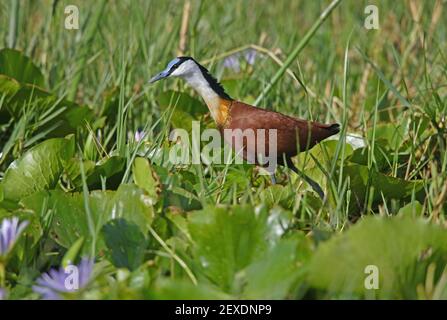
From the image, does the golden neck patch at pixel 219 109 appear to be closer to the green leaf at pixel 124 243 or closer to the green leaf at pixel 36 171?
the green leaf at pixel 36 171

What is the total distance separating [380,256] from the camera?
1.59 m

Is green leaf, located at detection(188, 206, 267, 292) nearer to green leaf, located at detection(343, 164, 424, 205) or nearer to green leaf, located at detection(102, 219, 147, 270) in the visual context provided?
green leaf, located at detection(102, 219, 147, 270)

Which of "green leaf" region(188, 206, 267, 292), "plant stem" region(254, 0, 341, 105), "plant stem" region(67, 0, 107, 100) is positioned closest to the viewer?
"green leaf" region(188, 206, 267, 292)

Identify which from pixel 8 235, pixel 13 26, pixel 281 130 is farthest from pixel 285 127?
pixel 13 26

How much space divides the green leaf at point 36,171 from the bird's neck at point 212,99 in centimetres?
42

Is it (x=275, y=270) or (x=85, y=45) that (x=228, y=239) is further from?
(x=85, y=45)

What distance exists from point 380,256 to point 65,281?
20.7 inches

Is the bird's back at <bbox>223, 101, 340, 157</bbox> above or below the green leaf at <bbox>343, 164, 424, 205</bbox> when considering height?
above

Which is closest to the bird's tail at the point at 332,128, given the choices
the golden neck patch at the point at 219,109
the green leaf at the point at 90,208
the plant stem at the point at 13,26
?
the golden neck patch at the point at 219,109

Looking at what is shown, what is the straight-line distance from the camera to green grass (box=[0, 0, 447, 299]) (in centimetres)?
159

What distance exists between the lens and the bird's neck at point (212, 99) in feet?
7.72

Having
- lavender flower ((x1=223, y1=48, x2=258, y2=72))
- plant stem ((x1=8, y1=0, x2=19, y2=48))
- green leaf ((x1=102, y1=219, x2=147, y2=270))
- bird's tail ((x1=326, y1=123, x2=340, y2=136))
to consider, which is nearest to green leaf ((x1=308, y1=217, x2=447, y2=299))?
green leaf ((x1=102, y1=219, x2=147, y2=270))

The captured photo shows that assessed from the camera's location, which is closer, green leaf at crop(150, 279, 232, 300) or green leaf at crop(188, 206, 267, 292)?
green leaf at crop(150, 279, 232, 300)
